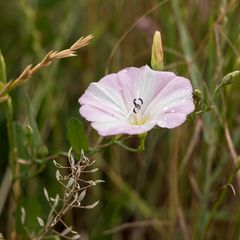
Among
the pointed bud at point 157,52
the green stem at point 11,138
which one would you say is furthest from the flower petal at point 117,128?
the green stem at point 11,138

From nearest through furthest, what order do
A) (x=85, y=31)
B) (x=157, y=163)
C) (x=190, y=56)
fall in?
1. (x=190, y=56)
2. (x=157, y=163)
3. (x=85, y=31)

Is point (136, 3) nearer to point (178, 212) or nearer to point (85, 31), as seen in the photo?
point (85, 31)

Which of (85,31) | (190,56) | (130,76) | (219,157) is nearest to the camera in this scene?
(130,76)

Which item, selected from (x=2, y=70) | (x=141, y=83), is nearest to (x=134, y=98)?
(x=141, y=83)

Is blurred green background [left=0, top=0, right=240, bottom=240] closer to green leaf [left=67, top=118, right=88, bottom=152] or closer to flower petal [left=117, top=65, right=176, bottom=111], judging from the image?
green leaf [left=67, top=118, right=88, bottom=152]

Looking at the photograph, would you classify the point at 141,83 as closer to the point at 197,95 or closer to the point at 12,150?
the point at 197,95

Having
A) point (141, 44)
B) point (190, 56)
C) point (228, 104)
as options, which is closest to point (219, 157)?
point (228, 104)

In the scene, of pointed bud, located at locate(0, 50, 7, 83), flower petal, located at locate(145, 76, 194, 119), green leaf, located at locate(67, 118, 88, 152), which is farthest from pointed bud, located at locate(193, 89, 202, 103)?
pointed bud, located at locate(0, 50, 7, 83)
